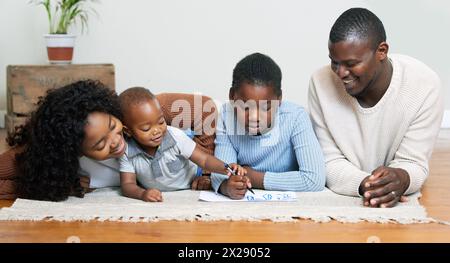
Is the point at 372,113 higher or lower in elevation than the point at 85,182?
higher

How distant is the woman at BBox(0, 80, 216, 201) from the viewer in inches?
75.2

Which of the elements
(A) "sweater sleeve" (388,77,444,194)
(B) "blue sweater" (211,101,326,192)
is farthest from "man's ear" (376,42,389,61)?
(B) "blue sweater" (211,101,326,192)

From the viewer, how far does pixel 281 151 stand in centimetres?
213

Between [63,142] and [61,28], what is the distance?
69.1 inches

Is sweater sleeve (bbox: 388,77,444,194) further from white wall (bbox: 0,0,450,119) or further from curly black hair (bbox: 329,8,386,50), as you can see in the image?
white wall (bbox: 0,0,450,119)

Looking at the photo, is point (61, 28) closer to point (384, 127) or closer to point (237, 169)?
point (237, 169)

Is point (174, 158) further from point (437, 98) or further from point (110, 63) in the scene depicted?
point (110, 63)

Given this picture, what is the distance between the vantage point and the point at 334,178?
2.08 m

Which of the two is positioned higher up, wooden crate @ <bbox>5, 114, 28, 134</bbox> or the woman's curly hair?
the woman's curly hair

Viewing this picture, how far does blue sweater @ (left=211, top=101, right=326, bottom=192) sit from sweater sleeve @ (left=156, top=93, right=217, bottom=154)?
13cm

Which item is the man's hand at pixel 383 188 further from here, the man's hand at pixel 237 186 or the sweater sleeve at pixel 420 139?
the man's hand at pixel 237 186

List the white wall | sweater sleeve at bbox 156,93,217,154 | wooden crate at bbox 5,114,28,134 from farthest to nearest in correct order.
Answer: the white wall → wooden crate at bbox 5,114,28,134 → sweater sleeve at bbox 156,93,217,154

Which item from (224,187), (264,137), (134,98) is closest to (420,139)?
(264,137)

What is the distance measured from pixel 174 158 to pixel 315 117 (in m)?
0.46
